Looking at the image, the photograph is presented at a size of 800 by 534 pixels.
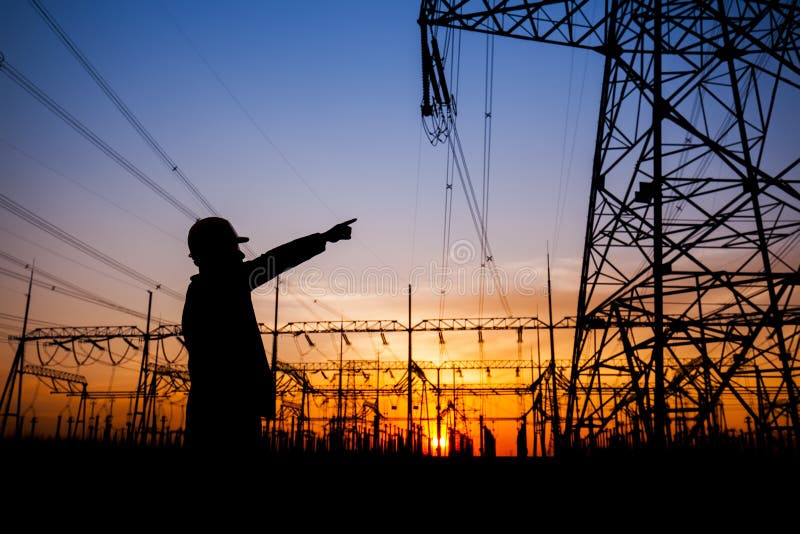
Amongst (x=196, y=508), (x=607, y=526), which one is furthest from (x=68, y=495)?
(x=607, y=526)

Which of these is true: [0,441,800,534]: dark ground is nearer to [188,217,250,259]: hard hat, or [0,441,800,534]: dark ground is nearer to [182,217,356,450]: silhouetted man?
[182,217,356,450]: silhouetted man

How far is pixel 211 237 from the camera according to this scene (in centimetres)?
271

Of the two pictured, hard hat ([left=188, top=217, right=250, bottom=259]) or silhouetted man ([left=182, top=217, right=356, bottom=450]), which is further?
hard hat ([left=188, top=217, right=250, bottom=259])

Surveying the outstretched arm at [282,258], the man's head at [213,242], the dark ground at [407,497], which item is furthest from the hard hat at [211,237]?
the dark ground at [407,497]

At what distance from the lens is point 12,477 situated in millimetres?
6949

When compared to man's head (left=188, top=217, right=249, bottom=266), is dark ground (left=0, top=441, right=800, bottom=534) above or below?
below

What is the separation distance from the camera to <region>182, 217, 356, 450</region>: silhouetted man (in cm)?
254

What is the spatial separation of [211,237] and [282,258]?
0.32 metres

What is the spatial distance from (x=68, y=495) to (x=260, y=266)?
4.32 metres

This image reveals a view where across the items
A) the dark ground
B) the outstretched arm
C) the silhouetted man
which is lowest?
the dark ground

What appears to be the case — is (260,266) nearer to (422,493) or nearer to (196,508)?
(196,508)

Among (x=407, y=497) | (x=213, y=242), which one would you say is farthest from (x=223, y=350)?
(x=407, y=497)

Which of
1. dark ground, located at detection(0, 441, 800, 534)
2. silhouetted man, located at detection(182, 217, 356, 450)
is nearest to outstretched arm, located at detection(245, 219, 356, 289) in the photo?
silhouetted man, located at detection(182, 217, 356, 450)

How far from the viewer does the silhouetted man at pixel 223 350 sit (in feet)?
8.32
